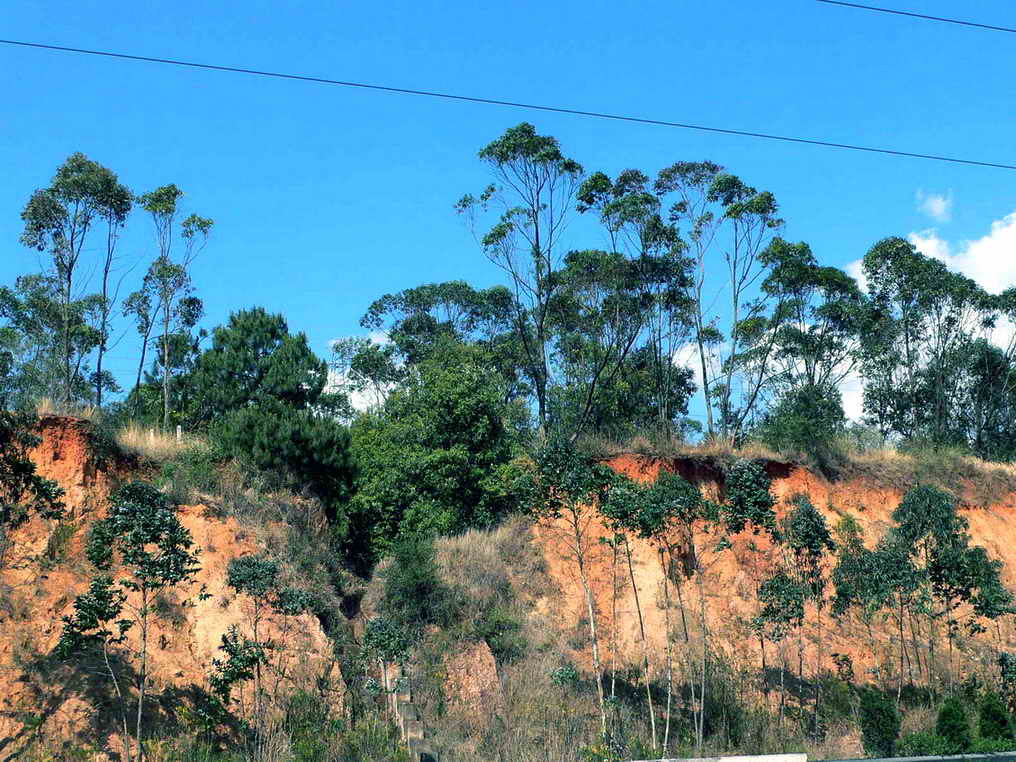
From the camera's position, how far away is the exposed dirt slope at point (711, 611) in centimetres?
2503

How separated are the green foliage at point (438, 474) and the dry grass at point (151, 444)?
516 centimetres

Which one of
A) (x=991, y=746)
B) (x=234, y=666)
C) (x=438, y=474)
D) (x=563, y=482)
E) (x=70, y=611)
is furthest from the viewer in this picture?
(x=438, y=474)

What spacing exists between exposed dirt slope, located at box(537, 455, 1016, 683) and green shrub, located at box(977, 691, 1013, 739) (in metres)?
3.34

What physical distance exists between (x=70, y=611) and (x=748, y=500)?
14.2 meters

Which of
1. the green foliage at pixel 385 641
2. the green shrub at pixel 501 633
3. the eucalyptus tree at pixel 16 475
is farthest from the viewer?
the green shrub at pixel 501 633

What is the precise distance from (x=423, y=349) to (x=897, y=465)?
27.2m

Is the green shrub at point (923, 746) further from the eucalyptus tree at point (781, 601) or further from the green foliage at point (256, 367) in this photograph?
the green foliage at point (256, 367)

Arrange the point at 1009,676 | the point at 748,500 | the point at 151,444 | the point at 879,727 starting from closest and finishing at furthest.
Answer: the point at 879,727 < the point at 748,500 < the point at 1009,676 < the point at 151,444

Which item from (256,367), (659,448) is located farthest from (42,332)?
(659,448)

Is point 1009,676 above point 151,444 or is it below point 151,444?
below

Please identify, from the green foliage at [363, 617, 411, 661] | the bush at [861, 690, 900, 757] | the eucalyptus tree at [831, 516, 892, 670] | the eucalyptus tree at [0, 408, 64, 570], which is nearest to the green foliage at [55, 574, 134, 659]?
the eucalyptus tree at [0, 408, 64, 570]

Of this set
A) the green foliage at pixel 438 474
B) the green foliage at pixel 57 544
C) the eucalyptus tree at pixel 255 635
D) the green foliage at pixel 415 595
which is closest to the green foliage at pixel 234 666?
the eucalyptus tree at pixel 255 635

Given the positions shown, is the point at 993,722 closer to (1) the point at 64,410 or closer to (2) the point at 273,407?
(2) the point at 273,407

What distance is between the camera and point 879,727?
20.2 meters
